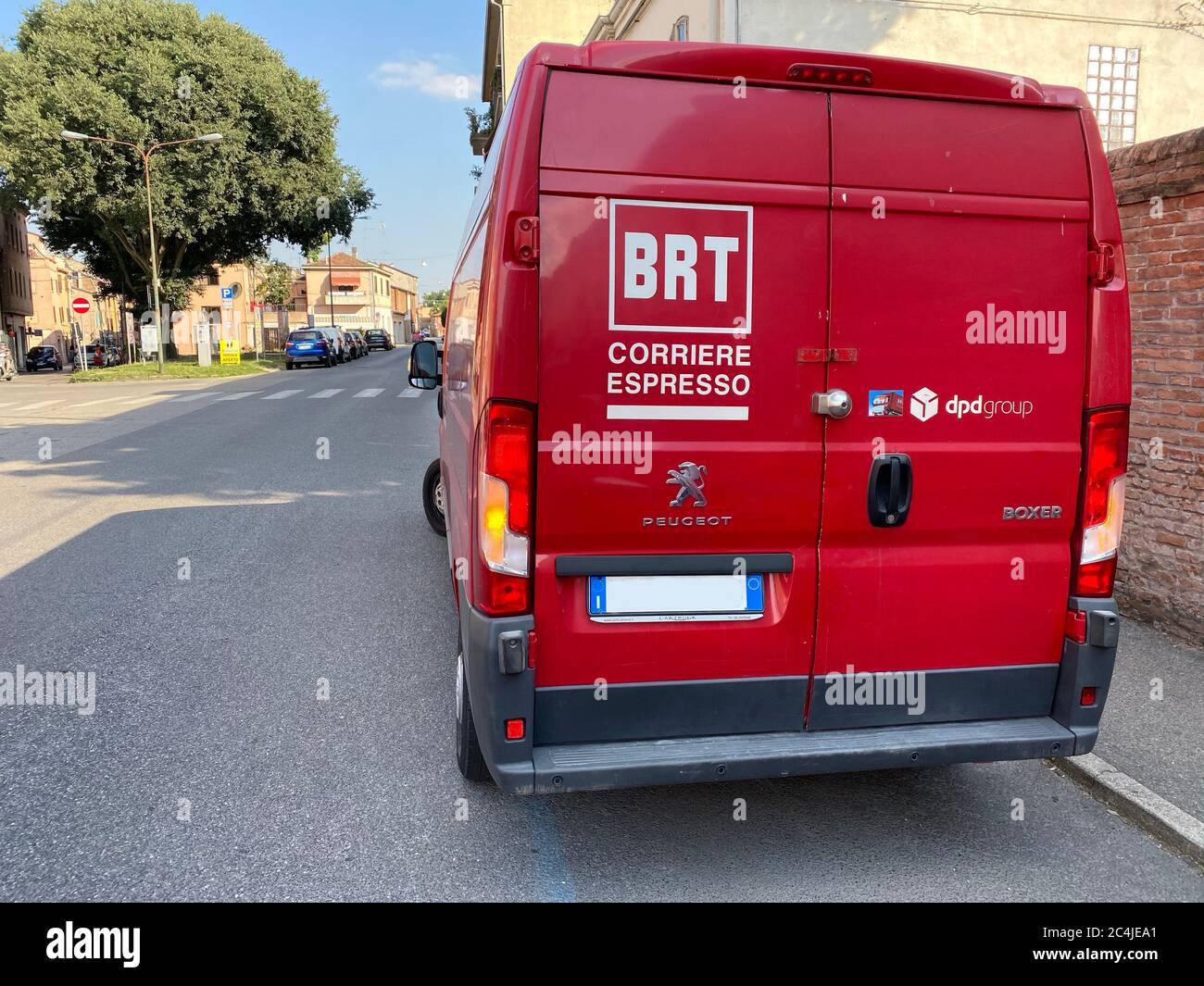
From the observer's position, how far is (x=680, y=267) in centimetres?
275

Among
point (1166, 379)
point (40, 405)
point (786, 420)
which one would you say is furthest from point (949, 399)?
point (40, 405)

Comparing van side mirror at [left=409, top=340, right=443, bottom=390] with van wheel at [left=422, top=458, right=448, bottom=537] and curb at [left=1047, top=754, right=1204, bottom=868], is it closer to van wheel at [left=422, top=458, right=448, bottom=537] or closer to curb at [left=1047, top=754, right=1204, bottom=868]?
van wheel at [left=422, top=458, right=448, bottom=537]

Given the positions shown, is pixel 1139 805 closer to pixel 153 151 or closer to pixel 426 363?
pixel 426 363

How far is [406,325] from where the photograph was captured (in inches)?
4990

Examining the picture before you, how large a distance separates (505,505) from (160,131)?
116 ft

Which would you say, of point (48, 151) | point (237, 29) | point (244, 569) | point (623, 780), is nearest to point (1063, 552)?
point (623, 780)

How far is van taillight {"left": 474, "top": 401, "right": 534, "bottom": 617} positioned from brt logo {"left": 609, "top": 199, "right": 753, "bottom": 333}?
42cm

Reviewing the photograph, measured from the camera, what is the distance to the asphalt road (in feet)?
9.95

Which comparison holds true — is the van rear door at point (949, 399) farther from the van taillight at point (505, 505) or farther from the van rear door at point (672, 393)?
the van taillight at point (505, 505)

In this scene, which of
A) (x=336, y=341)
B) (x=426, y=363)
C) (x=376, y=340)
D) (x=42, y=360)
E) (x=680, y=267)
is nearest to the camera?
(x=680, y=267)

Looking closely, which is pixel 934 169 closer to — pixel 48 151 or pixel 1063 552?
pixel 1063 552

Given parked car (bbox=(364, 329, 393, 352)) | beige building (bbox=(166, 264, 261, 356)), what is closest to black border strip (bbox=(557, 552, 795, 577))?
beige building (bbox=(166, 264, 261, 356))

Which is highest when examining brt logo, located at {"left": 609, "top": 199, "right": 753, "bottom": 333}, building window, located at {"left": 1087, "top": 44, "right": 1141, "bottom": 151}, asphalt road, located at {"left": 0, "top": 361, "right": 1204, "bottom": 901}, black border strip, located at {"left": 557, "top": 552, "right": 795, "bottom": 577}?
building window, located at {"left": 1087, "top": 44, "right": 1141, "bottom": 151}

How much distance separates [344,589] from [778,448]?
13.8 ft
